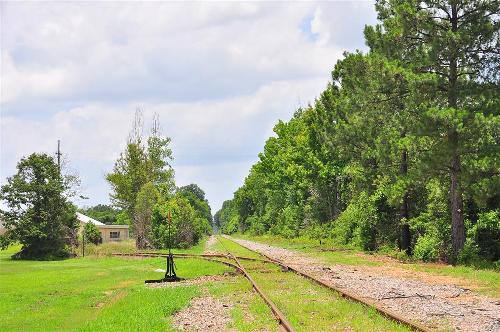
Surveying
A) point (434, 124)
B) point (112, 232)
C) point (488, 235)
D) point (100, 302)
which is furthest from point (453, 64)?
point (112, 232)

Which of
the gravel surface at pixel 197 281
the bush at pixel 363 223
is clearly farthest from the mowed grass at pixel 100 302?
the bush at pixel 363 223

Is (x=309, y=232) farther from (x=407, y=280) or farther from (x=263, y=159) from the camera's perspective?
(x=407, y=280)

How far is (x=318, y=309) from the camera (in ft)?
36.8

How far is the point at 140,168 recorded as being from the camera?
203ft

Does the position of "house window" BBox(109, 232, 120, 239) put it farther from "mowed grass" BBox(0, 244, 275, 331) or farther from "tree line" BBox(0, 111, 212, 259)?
"mowed grass" BBox(0, 244, 275, 331)

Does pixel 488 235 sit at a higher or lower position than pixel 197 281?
higher

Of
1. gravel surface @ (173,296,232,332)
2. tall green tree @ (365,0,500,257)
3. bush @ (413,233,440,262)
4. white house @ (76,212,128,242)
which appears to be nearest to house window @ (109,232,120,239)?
white house @ (76,212,128,242)

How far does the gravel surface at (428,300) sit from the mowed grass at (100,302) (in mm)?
2810

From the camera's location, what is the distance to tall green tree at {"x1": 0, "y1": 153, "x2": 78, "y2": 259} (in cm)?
4356

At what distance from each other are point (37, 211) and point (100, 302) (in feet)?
104

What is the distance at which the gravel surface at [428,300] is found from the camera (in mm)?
9743

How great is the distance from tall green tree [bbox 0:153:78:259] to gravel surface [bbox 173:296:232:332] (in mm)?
33911

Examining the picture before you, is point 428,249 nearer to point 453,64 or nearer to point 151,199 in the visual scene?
point 453,64

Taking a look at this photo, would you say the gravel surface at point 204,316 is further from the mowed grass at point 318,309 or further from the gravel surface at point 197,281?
the gravel surface at point 197,281
